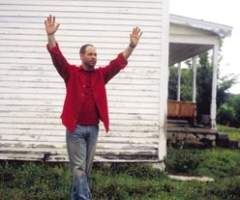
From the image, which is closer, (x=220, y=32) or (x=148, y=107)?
(x=148, y=107)

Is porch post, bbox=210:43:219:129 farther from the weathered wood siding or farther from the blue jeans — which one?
Result: the blue jeans

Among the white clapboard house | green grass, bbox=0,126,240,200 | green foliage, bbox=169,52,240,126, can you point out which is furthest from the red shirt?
green foliage, bbox=169,52,240,126

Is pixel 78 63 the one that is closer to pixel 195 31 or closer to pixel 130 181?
pixel 130 181

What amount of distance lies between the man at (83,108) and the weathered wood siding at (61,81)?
3.77 meters

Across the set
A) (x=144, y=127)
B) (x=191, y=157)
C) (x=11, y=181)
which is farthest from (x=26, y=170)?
(x=191, y=157)

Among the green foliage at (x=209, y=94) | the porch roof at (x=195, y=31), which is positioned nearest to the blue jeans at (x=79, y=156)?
the porch roof at (x=195, y=31)

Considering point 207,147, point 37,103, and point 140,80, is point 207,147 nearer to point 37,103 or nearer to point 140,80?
point 140,80

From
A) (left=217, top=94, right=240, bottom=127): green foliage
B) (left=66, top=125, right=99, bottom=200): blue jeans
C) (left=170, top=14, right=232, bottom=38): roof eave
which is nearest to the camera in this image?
(left=66, top=125, right=99, bottom=200): blue jeans

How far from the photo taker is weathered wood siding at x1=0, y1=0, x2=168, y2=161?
28.8 feet

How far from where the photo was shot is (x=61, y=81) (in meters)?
8.82

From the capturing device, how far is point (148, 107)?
8.83m

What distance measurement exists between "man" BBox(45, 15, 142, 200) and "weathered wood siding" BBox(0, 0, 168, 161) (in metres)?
3.77

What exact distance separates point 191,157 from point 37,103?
330 cm

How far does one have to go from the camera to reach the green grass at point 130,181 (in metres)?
6.65
